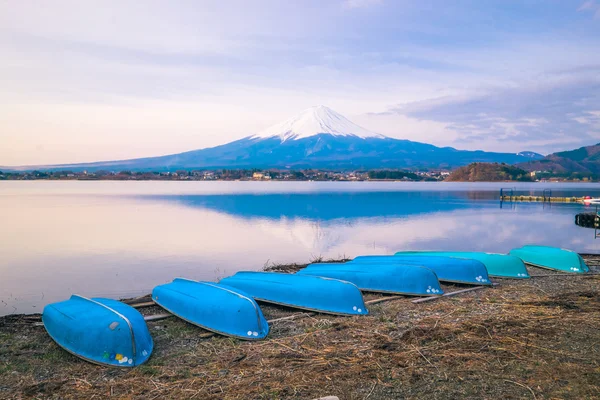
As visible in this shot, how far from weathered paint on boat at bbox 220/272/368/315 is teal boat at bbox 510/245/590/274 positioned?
6.17 meters

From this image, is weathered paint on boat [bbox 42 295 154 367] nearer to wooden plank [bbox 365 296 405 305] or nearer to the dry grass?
the dry grass

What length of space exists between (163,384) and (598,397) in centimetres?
378

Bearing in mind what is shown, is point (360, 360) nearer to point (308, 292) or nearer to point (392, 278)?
point (308, 292)

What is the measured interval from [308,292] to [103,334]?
309 centimetres

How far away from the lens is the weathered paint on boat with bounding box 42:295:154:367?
5.34 m

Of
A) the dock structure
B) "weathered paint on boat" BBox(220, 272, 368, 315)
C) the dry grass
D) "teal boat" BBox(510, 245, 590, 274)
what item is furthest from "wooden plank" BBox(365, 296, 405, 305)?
the dock structure

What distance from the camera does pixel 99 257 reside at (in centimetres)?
1611

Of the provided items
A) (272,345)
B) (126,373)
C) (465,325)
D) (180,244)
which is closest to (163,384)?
(126,373)

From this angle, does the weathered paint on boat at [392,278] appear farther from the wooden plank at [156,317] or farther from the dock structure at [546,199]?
the dock structure at [546,199]

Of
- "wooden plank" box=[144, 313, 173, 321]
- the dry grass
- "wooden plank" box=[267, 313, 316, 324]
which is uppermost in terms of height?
the dry grass

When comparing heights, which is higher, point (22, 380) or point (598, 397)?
point (598, 397)

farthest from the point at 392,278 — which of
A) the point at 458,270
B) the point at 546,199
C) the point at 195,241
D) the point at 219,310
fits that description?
the point at 546,199

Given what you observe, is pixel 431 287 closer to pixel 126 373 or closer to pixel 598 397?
pixel 598 397

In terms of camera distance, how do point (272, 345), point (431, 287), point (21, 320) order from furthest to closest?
point (431, 287), point (21, 320), point (272, 345)
